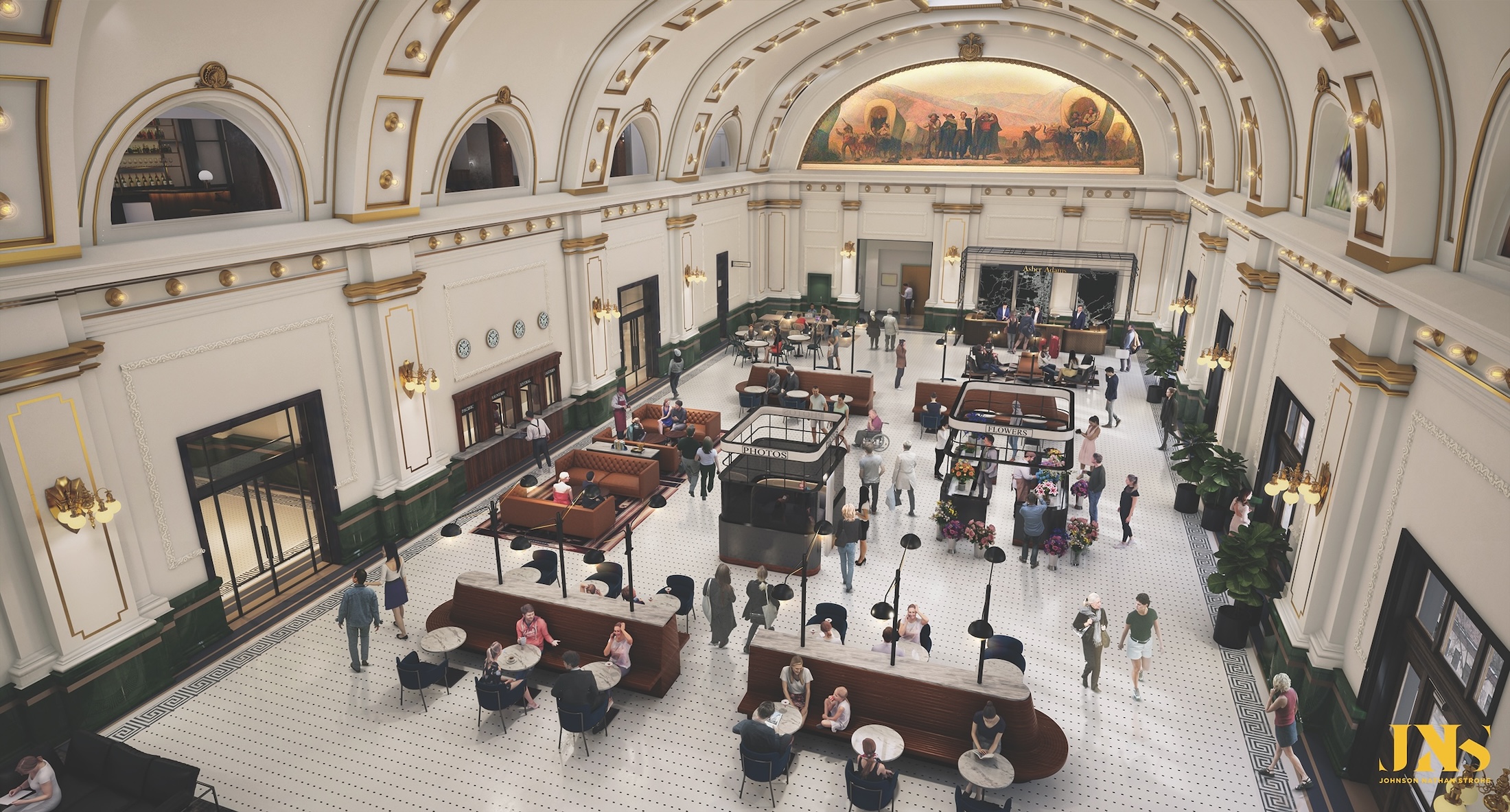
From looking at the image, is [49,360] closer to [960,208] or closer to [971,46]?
[971,46]

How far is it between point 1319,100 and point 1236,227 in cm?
526

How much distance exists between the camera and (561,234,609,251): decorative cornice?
638 inches

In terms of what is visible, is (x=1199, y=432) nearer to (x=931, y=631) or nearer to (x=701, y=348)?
(x=931, y=631)

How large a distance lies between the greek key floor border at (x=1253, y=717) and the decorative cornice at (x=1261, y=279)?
4284 millimetres

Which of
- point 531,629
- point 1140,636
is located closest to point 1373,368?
point 1140,636

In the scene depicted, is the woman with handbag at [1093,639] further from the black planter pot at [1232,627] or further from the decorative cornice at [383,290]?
the decorative cornice at [383,290]

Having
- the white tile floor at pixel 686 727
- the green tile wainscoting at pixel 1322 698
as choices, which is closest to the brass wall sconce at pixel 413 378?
the white tile floor at pixel 686 727

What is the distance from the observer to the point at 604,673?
883 cm

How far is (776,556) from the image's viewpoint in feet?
39.5

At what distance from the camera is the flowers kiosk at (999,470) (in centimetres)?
1240

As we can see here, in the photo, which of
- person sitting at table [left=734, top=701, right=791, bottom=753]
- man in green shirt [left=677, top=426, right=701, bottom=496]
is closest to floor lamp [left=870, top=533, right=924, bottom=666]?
person sitting at table [left=734, top=701, right=791, bottom=753]

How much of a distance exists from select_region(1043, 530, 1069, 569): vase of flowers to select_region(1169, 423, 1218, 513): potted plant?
9.04 ft

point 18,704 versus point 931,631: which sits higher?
point 18,704

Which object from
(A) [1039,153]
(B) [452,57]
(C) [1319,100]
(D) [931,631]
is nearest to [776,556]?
(D) [931,631]
